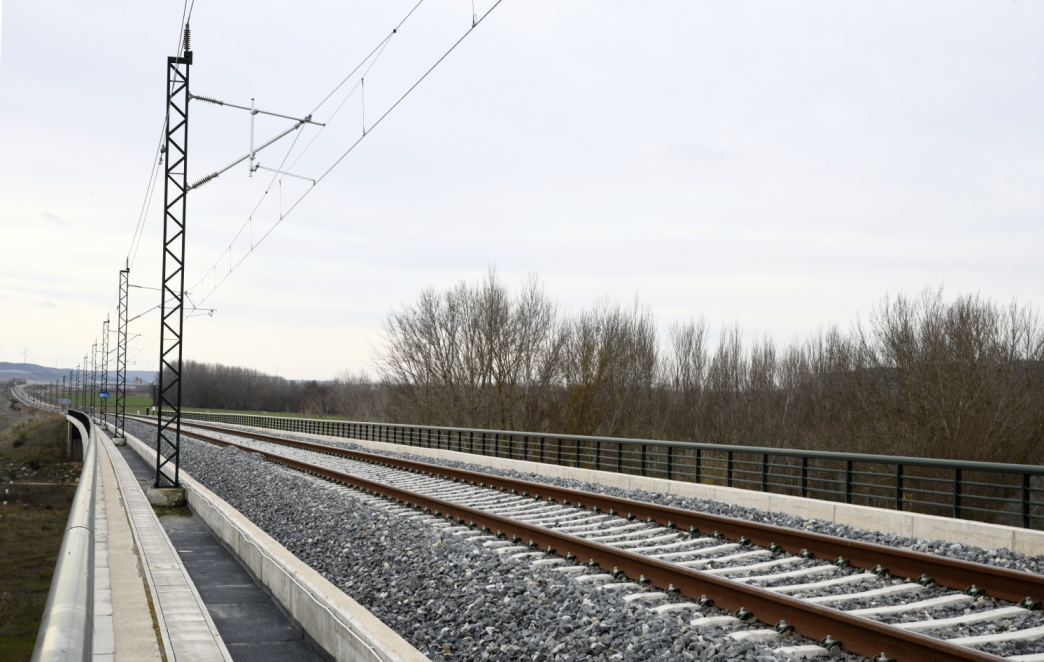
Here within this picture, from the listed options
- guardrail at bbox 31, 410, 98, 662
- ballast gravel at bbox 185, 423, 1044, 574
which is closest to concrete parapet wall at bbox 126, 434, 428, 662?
guardrail at bbox 31, 410, 98, 662

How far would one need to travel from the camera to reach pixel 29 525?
35.5 metres

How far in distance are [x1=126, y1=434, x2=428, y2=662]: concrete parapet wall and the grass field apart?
2.15 metres

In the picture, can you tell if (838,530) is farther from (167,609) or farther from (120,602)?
(120,602)

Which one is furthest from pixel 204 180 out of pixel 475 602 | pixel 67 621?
pixel 67 621

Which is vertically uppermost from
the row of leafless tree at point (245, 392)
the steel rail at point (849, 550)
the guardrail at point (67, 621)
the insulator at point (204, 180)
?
the insulator at point (204, 180)

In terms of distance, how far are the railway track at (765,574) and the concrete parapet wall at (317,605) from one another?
2.53 meters

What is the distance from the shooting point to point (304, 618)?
289 inches

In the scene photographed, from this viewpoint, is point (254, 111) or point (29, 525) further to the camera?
point (29, 525)

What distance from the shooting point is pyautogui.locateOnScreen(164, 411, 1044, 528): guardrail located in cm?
1079

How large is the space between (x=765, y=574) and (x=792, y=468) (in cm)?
2106

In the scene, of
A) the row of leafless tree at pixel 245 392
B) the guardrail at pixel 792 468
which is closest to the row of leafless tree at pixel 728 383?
the guardrail at pixel 792 468

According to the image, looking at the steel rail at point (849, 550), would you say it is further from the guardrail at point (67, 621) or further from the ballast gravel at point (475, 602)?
the guardrail at point (67, 621)

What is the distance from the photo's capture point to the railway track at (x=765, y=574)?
591 centimetres

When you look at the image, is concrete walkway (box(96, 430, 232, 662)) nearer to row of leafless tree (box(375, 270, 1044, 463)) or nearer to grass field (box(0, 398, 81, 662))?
grass field (box(0, 398, 81, 662))
